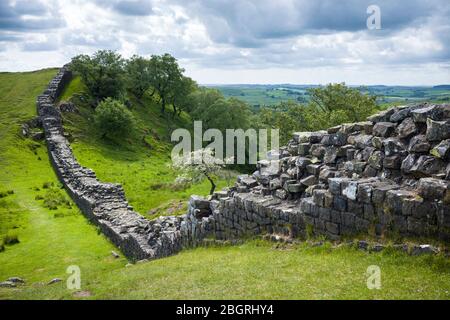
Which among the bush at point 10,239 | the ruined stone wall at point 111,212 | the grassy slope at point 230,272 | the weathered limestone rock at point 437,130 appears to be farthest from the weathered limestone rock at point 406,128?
the bush at point 10,239

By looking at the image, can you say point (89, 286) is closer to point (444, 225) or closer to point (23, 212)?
point (444, 225)

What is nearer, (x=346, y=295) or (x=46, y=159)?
(x=346, y=295)

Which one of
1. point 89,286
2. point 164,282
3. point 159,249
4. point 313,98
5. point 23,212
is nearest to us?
point 164,282

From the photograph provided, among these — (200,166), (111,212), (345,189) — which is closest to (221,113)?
(200,166)

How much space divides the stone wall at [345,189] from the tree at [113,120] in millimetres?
46056

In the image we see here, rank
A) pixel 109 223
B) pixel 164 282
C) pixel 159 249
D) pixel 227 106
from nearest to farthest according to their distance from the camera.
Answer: pixel 164 282
pixel 159 249
pixel 109 223
pixel 227 106

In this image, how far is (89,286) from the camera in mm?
16328

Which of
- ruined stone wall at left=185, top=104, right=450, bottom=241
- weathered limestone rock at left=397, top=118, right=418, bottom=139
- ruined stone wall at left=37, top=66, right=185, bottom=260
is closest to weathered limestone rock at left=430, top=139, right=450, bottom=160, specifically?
ruined stone wall at left=185, top=104, right=450, bottom=241

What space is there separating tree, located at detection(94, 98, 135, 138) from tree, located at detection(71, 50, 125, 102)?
11539 millimetres

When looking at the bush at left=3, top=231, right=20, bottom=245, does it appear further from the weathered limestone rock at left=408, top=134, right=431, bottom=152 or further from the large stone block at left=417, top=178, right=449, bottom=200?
the large stone block at left=417, top=178, right=449, bottom=200

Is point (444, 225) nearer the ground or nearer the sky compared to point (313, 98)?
nearer the ground

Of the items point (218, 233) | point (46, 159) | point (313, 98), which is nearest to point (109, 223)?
point (218, 233)

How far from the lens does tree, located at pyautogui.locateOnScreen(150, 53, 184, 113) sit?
96.1 metres

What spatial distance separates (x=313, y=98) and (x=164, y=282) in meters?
56.9
